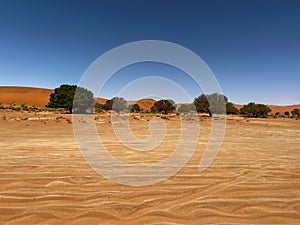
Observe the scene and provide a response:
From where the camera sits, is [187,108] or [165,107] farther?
[165,107]

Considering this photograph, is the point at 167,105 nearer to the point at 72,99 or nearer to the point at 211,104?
the point at 211,104

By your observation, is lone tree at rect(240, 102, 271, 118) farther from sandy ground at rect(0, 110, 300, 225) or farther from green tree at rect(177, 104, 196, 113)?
sandy ground at rect(0, 110, 300, 225)

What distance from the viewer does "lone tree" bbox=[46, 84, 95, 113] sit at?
34456mm

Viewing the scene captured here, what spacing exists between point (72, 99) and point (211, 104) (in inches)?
878

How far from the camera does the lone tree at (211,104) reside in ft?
125

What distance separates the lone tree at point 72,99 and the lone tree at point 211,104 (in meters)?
17.3

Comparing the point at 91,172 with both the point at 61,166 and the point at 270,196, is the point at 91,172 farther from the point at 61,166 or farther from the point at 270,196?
the point at 270,196

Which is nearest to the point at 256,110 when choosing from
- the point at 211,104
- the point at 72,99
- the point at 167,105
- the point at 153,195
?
the point at 211,104

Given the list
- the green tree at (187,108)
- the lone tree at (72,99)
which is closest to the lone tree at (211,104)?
the green tree at (187,108)

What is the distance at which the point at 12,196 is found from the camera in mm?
3703

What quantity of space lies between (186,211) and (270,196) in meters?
1.49

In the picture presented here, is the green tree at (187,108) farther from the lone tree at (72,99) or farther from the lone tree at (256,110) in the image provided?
the lone tree at (72,99)

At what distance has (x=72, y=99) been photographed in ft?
127

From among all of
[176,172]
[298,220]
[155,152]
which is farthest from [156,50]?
[298,220]
